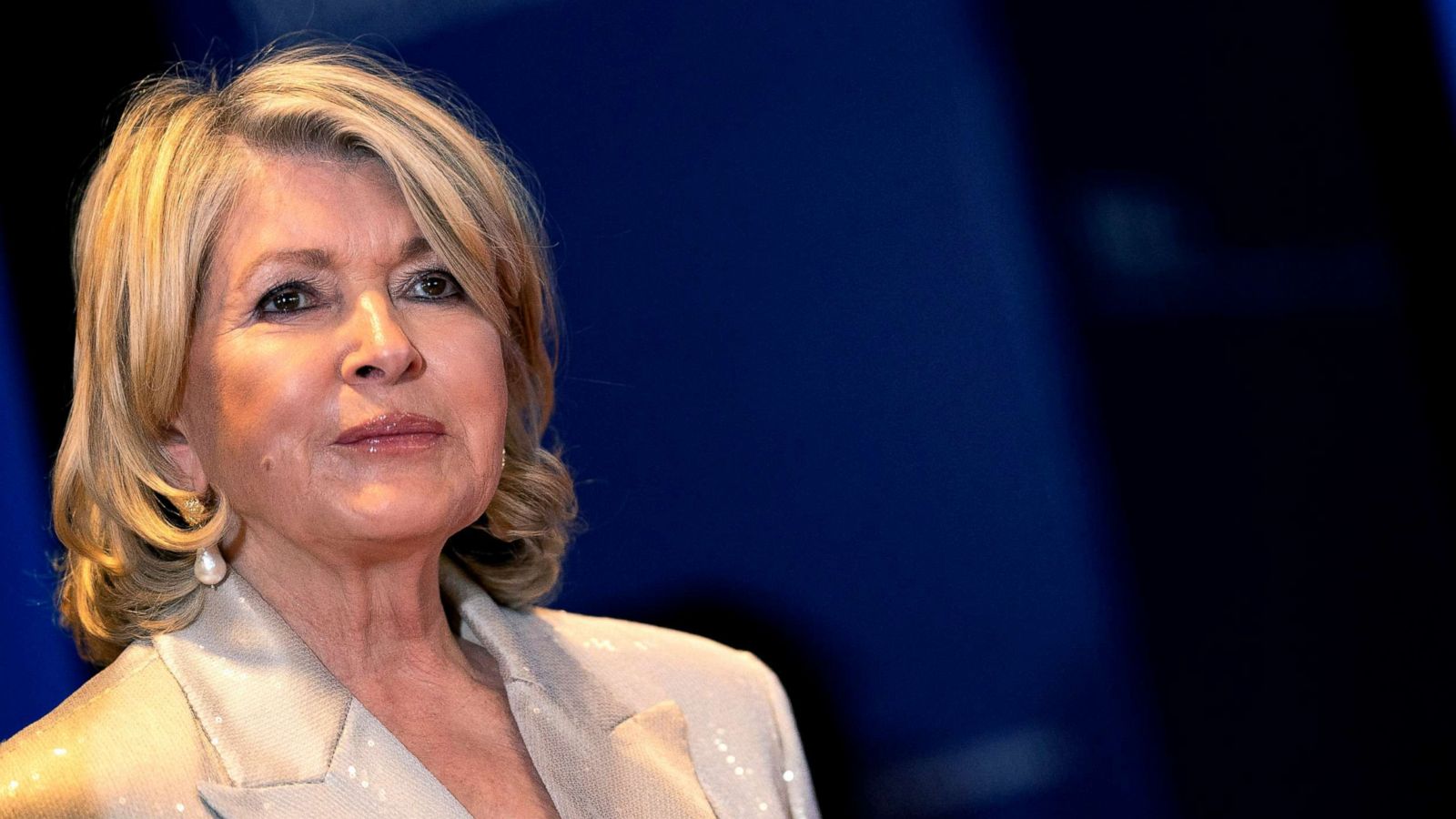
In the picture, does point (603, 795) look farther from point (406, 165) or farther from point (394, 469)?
point (406, 165)

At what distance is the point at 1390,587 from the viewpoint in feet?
9.65

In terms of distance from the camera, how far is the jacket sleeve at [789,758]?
Result: 81.2 inches

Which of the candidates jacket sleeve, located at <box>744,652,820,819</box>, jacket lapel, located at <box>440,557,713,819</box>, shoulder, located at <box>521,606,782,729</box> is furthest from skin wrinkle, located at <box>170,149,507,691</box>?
jacket sleeve, located at <box>744,652,820,819</box>

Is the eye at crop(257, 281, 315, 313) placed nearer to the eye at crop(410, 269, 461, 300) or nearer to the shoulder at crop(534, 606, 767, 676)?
the eye at crop(410, 269, 461, 300)

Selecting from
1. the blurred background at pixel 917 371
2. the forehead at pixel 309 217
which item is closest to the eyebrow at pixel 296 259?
the forehead at pixel 309 217

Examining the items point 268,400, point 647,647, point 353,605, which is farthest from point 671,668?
point 268,400

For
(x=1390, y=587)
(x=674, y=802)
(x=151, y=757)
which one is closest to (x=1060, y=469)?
(x=674, y=802)

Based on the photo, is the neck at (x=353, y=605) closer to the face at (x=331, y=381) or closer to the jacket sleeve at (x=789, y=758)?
the face at (x=331, y=381)

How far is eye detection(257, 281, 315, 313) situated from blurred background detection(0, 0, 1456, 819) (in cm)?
73

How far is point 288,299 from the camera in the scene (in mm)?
1775

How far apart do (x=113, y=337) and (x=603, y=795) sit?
0.80 meters

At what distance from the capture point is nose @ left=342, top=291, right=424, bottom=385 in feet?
5.71

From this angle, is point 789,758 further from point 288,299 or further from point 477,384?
point 288,299

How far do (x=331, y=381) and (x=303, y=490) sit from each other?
13 cm
